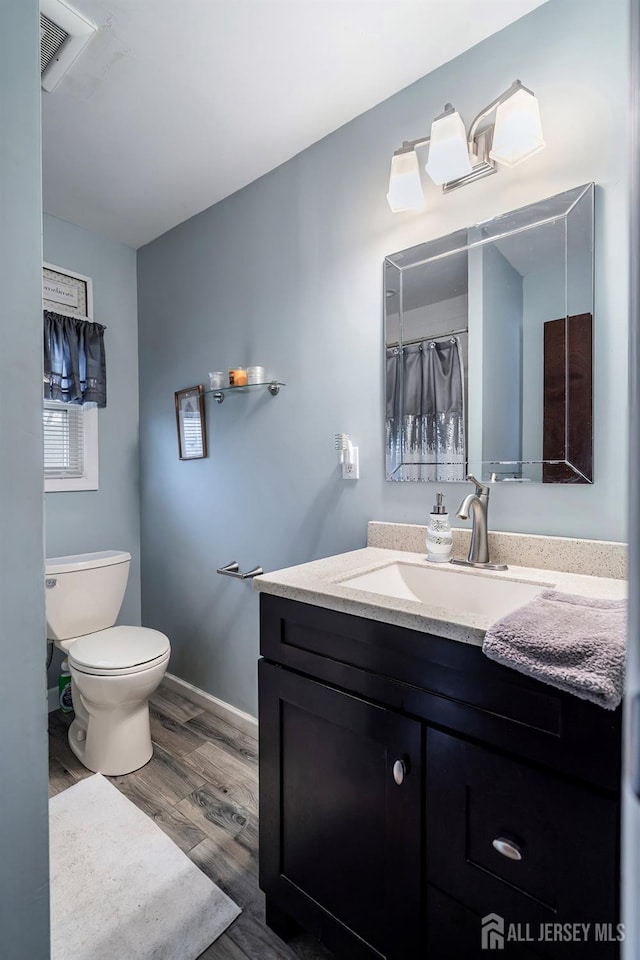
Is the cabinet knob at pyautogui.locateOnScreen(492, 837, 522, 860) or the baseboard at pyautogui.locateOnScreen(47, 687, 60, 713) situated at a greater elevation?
the cabinet knob at pyautogui.locateOnScreen(492, 837, 522, 860)

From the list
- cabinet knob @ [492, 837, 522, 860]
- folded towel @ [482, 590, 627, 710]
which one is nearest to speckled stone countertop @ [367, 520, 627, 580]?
folded towel @ [482, 590, 627, 710]

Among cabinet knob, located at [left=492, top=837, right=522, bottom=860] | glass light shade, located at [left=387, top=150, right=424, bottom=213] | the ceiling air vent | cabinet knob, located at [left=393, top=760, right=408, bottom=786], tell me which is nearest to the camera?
cabinet knob, located at [left=492, top=837, right=522, bottom=860]

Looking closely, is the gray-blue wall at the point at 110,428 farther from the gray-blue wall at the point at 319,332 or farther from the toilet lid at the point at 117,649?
the toilet lid at the point at 117,649

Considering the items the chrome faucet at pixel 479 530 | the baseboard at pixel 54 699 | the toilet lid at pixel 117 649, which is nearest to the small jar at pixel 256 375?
the chrome faucet at pixel 479 530

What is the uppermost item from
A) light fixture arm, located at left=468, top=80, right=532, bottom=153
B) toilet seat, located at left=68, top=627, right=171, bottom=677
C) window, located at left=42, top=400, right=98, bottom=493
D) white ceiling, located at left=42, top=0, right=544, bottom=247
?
white ceiling, located at left=42, top=0, right=544, bottom=247

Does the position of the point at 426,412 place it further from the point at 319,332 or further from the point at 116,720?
the point at 116,720

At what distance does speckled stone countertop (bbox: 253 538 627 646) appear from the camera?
2.90ft

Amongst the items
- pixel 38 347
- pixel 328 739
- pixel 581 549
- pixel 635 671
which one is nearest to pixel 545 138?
pixel 581 549

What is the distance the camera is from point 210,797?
174 cm

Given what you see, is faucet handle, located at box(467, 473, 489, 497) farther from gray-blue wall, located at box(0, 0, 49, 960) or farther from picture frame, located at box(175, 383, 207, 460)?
picture frame, located at box(175, 383, 207, 460)

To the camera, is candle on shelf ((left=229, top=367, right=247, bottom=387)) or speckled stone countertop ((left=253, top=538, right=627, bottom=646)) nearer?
speckled stone countertop ((left=253, top=538, right=627, bottom=646))

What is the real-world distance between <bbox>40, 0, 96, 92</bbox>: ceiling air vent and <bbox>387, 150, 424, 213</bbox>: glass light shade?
1001mm

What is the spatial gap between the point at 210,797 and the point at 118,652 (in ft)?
2.20

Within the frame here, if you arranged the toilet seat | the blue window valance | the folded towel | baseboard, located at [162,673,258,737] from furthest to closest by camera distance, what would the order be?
the blue window valance
baseboard, located at [162,673,258,737]
the toilet seat
the folded towel
